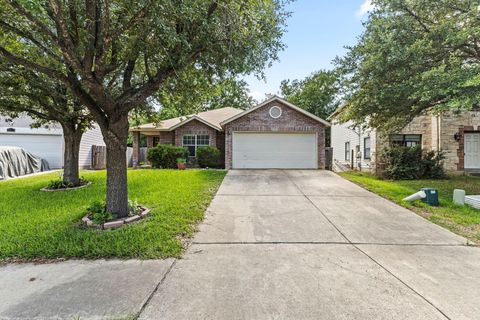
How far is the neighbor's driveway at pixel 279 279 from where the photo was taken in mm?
2666

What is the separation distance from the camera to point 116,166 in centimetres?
554

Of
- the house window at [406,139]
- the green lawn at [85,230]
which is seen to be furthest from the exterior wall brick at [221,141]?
the house window at [406,139]

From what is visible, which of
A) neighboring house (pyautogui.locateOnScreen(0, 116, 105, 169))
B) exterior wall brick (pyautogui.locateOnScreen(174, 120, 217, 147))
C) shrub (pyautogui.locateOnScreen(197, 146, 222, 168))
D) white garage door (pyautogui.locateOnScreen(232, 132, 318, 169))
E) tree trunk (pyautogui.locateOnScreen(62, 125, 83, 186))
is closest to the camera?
tree trunk (pyautogui.locateOnScreen(62, 125, 83, 186))

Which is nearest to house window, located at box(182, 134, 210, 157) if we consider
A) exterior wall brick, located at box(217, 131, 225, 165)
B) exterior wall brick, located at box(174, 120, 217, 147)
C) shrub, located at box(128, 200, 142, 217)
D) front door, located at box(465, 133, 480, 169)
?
exterior wall brick, located at box(174, 120, 217, 147)

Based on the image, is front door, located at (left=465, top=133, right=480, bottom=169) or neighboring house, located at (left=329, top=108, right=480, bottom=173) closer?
neighboring house, located at (left=329, top=108, right=480, bottom=173)

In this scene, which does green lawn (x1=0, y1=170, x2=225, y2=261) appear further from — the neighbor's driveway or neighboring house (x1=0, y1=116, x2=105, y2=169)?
neighboring house (x1=0, y1=116, x2=105, y2=169)

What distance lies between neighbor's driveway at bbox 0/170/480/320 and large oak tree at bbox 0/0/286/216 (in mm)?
2409

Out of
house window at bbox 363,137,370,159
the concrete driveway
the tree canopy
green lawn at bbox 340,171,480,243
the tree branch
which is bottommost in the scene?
the concrete driveway

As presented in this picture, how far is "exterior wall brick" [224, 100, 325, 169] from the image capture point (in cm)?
1510

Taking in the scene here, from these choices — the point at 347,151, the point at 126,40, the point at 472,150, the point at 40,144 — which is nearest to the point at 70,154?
the point at 126,40

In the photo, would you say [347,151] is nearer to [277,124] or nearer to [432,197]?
[277,124]

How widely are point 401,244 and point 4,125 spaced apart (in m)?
21.8

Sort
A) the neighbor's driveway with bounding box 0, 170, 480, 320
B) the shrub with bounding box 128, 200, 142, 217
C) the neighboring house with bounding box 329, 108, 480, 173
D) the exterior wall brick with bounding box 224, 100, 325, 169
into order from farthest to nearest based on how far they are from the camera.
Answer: the exterior wall brick with bounding box 224, 100, 325, 169, the neighboring house with bounding box 329, 108, 480, 173, the shrub with bounding box 128, 200, 142, 217, the neighbor's driveway with bounding box 0, 170, 480, 320

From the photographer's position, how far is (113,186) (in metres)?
5.50
